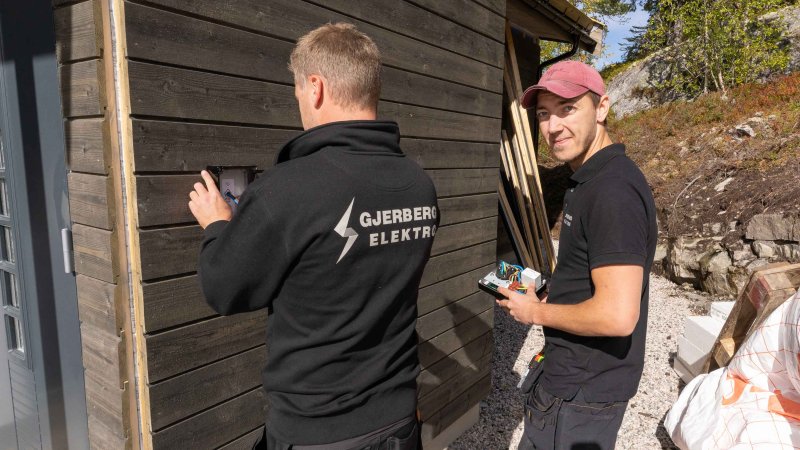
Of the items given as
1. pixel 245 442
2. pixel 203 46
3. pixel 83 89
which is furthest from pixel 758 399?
pixel 83 89

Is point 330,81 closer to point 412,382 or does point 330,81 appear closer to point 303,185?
point 303,185

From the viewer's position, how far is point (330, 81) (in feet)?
→ 4.73

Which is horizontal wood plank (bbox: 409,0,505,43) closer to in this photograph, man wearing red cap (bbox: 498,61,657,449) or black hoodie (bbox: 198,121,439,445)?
man wearing red cap (bbox: 498,61,657,449)

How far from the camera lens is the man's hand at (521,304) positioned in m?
1.98

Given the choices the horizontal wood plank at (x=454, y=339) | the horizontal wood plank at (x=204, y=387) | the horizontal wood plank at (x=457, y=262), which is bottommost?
the horizontal wood plank at (x=454, y=339)

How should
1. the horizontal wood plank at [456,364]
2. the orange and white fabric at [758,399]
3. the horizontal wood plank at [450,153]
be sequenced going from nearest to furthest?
the orange and white fabric at [758,399], the horizontal wood plank at [450,153], the horizontal wood plank at [456,364]

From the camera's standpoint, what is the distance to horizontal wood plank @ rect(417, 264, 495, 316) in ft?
10.5

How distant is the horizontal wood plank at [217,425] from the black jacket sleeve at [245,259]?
82 cm

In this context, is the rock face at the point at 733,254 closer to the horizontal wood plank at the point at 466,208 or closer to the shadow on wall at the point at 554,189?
the shadow on wall at the point at 554,189

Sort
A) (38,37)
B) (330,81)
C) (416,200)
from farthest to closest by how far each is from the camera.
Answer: (38,37)
(416,200)
(330,81)

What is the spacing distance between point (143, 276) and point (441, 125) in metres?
2.10

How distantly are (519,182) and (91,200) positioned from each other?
5.12 m

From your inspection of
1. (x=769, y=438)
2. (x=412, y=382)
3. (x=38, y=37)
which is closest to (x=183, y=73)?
(x=38, y=37)

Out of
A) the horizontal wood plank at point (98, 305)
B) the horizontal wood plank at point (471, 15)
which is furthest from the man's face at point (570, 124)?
the horizontal wood plank at point (98, 305)
